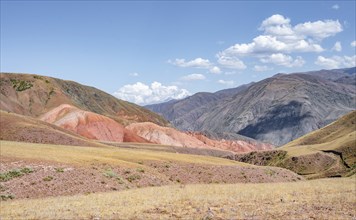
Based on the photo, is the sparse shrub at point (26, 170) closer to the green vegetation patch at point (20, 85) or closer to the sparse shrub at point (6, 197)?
the sparse shrub at point (6, 197)

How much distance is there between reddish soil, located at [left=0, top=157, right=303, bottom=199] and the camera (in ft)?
111

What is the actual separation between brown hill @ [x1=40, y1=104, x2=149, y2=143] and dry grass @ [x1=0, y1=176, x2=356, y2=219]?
384ft

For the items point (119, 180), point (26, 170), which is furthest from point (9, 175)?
point (119, 180)

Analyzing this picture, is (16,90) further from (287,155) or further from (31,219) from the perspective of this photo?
(31,219)

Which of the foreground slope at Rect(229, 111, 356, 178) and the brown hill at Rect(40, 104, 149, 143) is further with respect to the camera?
the brown hill at Rect(40, 104, 149, 143)

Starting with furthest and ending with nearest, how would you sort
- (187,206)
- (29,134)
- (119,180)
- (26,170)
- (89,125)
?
(89,125), (29,134), (119,180), (26,170), (187,206)

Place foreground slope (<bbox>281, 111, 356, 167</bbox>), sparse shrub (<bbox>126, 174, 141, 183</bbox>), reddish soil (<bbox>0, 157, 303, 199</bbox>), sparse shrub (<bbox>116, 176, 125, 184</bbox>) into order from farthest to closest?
foreground slope (<bbox>281, 111, 356, 167</bbox>) < sparse shrub (<bbox>126, 174, 141, 183</bbox>) < sparse shrub (<bbox>116, 176, 125, 184</bbox>) < reddish soil (<bbox>0, 157, 303, 199</bbox>)

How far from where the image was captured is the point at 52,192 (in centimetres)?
3375

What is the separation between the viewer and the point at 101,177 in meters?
39.1

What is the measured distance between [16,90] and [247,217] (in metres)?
179

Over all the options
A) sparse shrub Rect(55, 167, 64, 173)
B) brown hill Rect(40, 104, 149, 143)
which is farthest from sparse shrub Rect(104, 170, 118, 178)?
brown hill Rect(40, 104, 149, 143)

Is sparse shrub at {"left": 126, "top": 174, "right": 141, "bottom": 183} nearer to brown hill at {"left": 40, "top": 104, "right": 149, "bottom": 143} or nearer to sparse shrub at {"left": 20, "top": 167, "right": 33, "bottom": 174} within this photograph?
sparse shrub at {"left": 20, "top": 167, "right": 33, "bottom": 174}

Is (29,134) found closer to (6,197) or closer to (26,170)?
(26,170)

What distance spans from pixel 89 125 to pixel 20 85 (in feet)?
183
